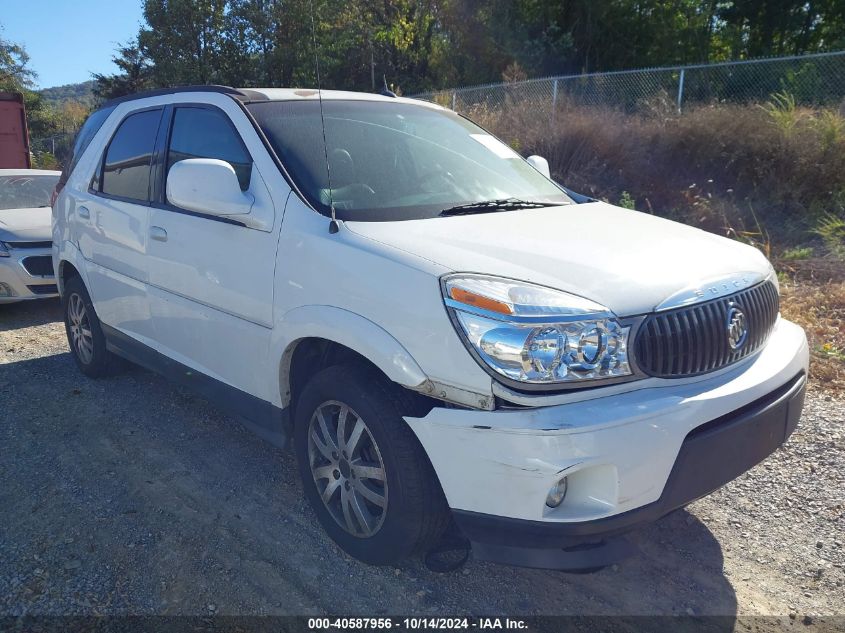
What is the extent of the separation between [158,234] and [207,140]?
23.4 inches

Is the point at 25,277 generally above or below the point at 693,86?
below

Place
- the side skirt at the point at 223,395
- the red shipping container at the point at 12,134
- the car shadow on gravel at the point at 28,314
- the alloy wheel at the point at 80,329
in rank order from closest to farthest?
the side skirt at the point at 223,395 → the alloy wheel at the point at 80,329 → the car shadow on gravel at the point at 28,314 → the red shipping container at the point at 12,134

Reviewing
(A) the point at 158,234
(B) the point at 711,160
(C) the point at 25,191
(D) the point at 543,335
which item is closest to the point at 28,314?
(C) the point at 25,191

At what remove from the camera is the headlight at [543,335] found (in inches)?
92.2

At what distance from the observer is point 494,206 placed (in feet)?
11.2

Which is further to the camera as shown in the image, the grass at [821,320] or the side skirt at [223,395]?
the grass at [821,320]

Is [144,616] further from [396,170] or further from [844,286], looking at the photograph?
[844,286]

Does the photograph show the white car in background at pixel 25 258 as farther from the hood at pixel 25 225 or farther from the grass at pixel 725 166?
the grass at pixel 725 166

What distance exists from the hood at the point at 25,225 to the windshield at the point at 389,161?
191 inches

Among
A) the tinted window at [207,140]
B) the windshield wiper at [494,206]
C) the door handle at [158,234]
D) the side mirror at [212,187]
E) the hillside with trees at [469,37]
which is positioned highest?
the hillside with trees at [469,37]

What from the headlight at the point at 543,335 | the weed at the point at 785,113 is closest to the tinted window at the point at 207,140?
the headlight at the point at 543,335

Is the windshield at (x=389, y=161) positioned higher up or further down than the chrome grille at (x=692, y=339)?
higher up

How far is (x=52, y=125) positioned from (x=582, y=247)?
37278 millimetres

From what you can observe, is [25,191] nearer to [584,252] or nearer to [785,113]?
[584,252]
